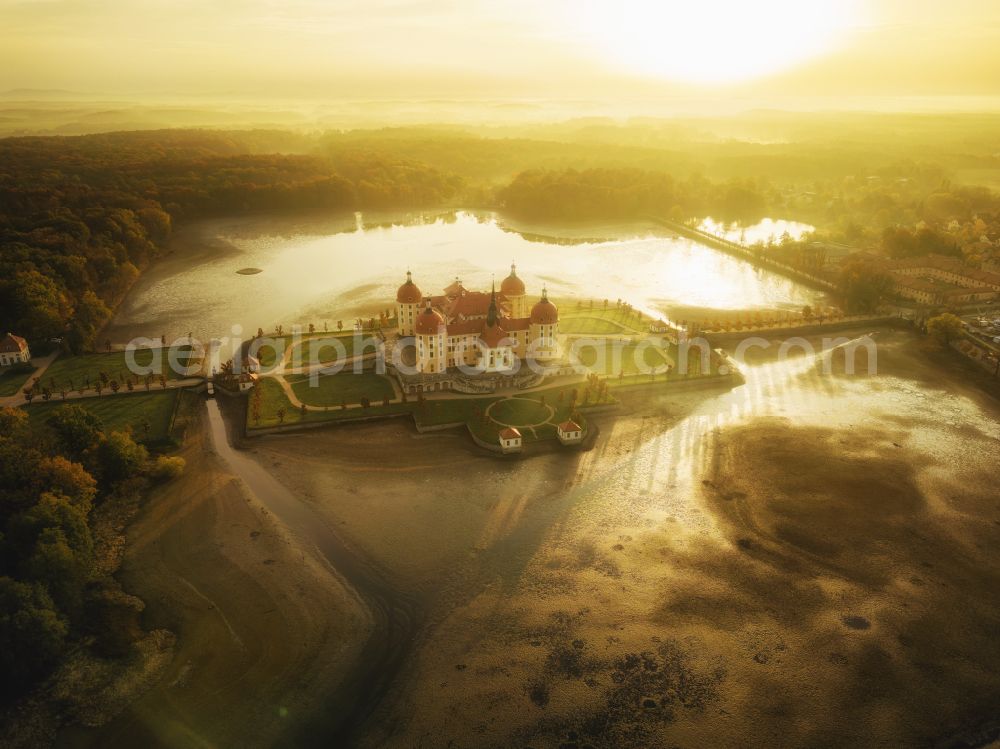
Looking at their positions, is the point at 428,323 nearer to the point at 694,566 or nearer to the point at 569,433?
the point at 569,433

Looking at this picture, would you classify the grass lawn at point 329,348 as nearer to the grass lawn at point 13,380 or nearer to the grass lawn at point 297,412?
the grass lawn at point 297,412

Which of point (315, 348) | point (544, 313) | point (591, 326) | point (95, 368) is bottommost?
point (95, 368)

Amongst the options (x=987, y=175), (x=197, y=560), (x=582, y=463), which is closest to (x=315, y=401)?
(x=197, y=560)

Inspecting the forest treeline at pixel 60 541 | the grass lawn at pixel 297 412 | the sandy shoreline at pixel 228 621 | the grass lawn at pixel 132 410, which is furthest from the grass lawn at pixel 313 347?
the sandy shoreline at pixel 228 621

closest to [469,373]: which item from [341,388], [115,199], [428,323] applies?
[428,323]

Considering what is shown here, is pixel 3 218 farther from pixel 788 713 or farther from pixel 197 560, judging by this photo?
pixel 788 713
